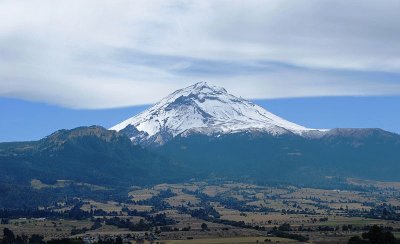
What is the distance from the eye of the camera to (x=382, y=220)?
195 metres

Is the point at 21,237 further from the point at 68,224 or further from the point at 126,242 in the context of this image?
the point at 68,224

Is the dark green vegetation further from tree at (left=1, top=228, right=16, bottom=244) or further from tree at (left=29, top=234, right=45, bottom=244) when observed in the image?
tree at (left=1, top=228, right=16, bottom=244)

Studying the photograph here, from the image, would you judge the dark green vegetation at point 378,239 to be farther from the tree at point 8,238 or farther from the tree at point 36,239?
the tree at point 8,238

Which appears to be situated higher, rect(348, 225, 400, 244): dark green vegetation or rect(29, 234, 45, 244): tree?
rect(348, 225, 400, 244): dark green vegetation

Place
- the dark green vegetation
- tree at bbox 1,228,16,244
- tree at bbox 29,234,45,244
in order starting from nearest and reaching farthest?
the dark green vegetation, tree at bbox 1,228,16,244, tree at bbox 29,234,45,244

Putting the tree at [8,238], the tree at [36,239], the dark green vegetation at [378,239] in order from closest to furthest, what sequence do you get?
the dark green vegetation at [378,239]
the tree at [8,238]
the tree at [36,239]

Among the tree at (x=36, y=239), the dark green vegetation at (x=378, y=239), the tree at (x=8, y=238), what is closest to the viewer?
the dark green vegetation at (x=378, y=239)

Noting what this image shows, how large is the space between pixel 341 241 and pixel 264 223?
182ft

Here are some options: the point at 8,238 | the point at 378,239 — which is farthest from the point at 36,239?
the point at 378,239

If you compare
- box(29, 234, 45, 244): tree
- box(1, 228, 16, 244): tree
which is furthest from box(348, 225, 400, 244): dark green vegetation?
box(1, 228, 16, 244): tree

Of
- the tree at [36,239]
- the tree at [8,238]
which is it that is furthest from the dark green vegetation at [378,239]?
the tree at [8,238]

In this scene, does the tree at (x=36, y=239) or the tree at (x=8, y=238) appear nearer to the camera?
the tree at (x=8, y=238)

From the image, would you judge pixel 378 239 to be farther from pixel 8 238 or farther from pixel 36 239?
pixel 8 238

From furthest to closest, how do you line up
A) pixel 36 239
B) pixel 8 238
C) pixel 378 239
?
pixel 36 239 → pixel 8 238 → pixel 378 239
